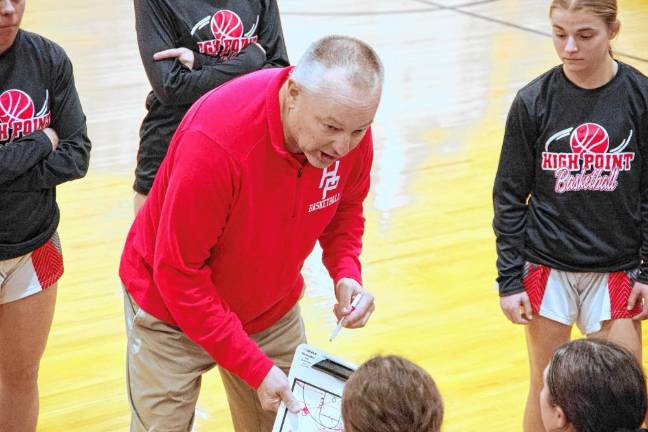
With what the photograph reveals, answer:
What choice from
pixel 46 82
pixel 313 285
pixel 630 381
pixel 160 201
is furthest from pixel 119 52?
pixel 630 381

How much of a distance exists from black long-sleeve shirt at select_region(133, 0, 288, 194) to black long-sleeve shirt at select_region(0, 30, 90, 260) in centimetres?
54

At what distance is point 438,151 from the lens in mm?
7082

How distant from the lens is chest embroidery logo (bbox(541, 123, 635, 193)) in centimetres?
342

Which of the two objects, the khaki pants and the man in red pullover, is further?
the khaki pants

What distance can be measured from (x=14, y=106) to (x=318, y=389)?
4.41 ft

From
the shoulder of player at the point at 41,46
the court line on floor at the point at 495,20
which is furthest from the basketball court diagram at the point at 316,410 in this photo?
the court line on floor at the point at 495,20

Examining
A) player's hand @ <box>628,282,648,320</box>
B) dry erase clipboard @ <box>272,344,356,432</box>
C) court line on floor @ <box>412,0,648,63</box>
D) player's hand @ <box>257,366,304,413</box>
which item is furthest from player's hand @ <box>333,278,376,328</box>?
court line on floor @ <box>412,0,648,63</box>

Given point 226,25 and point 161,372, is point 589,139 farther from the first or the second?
point 161,372

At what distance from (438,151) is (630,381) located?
4.67 m

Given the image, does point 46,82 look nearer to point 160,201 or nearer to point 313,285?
point 160,201

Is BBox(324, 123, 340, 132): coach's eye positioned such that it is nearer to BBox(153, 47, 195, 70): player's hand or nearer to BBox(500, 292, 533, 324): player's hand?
BBox(500, 292, 533, 324): player's hand

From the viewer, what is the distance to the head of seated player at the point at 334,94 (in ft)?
8.28

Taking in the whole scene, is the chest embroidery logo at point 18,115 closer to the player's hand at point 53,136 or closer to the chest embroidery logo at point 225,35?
the player's hand at point 53,136

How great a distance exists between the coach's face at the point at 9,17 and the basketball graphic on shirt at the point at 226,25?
91 cm
